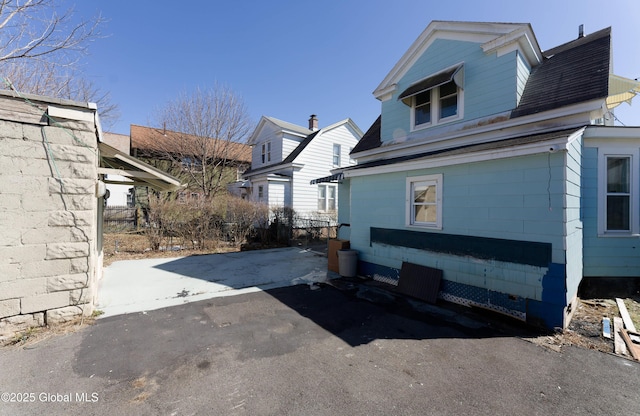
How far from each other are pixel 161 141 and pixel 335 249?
16753 millimetres

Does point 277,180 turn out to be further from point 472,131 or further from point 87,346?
point 87,346

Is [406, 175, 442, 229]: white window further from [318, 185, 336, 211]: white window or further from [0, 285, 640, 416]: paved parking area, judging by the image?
[318, 185, 336, 211]: white window

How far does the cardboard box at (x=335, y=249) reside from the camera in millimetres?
8188

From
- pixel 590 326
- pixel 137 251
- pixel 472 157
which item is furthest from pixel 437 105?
pixel 137 251

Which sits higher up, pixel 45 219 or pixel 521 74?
pixel 521 74

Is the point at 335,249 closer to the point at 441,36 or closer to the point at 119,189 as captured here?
the point at 441,36

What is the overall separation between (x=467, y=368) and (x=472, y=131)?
5.74 metres

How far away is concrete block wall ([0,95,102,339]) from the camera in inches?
161

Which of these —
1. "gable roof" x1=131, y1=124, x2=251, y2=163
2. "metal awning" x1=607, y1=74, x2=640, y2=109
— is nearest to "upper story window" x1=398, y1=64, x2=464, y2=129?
"metal awning" x1=607, y1=74, x2=640, y2=109

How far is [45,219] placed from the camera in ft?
14.1

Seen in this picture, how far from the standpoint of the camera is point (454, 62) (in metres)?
7.56

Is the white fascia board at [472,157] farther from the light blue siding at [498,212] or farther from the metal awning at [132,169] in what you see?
the metal awning at [132,169]

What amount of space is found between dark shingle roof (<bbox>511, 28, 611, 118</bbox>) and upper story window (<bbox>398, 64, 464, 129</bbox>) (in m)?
1.54

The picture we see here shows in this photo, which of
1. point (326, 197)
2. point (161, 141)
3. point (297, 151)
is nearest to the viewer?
point (297, 151)
